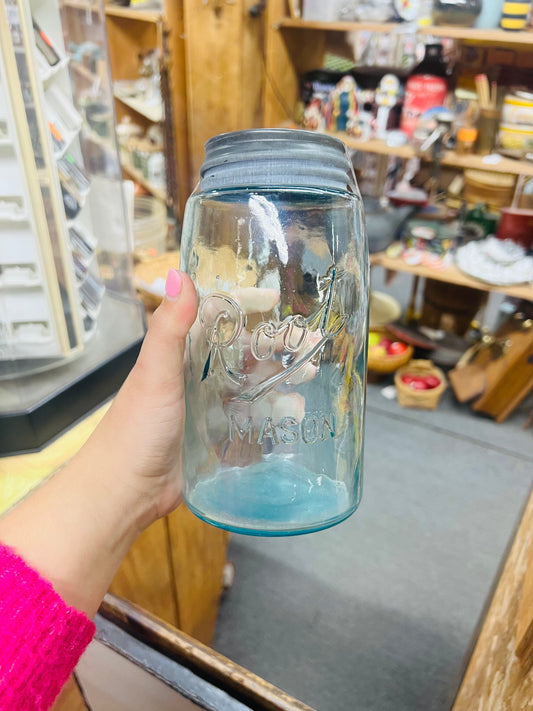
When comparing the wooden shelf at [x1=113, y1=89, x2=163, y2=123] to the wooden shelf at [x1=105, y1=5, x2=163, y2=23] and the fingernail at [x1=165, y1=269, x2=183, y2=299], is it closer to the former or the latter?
the wooden shelf at [x1=105, y1=5, x2=163, y2=23]

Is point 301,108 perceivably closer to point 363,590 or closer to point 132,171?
point 132,171

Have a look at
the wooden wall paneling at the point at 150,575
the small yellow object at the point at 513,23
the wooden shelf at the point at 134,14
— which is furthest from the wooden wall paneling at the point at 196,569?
the wooden shelf at the point at 134,14

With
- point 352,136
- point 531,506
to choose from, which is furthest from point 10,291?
point 352,136

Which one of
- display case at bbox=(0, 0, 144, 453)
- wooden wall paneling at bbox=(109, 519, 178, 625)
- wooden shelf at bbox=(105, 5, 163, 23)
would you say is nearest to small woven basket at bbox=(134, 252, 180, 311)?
display case at bbox=(0, 0, 144, 453)

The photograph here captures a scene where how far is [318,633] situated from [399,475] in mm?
546

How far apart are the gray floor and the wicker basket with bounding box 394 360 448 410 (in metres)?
0.10

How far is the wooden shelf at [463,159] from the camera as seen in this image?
1450 mm

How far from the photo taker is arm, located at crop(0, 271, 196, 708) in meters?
0.46

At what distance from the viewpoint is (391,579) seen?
1.16 m

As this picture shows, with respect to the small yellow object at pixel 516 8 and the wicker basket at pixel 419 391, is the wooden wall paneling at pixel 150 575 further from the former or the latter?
the small yellow object at pixel 516 8

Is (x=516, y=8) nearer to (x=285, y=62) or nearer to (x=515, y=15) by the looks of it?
(x=515, y=15)

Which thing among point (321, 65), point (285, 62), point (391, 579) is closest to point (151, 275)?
point (391, 579)

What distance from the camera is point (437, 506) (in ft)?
4.45

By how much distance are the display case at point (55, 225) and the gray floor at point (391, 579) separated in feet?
1.98
